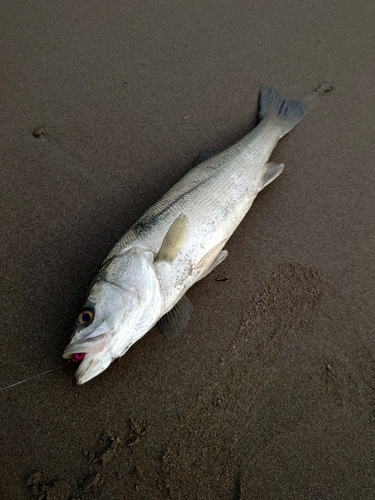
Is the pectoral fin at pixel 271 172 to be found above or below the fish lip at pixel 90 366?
below

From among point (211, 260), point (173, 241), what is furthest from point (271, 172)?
point (173, 241)

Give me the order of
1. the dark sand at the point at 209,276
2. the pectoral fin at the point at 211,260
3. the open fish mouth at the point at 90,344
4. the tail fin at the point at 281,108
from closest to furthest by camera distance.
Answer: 1. the open fish mouth at the point at 90,344
2. the dark sand at the point at 209,276
3. the pectoral fin at the point at 211,260
4. the tail fin at the point at 281,108

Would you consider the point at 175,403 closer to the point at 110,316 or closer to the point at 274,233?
the point at 110,316

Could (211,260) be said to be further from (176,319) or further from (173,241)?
(176,319)

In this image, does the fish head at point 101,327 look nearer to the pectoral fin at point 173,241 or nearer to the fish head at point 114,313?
the fish head at point 114,313

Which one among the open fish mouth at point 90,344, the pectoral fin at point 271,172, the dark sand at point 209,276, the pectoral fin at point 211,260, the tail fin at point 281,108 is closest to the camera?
the open fish mouth at point 90,344

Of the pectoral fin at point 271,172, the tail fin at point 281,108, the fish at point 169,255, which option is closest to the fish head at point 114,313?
the fish at point 169,255

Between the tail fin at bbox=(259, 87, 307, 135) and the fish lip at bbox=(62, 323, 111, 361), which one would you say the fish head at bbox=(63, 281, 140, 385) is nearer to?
the fish lip at bbox=(62, 323, 111, 361)
